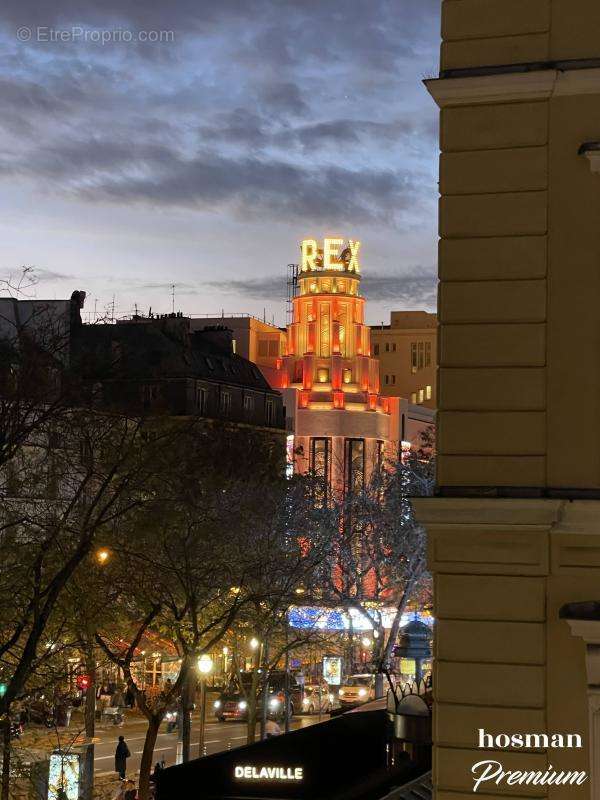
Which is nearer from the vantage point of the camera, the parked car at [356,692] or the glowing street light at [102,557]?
the glowing street light at [102,557]

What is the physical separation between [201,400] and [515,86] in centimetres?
8385

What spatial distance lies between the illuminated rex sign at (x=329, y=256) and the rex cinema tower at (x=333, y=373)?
0.10 m

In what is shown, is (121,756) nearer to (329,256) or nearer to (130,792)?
(130,792)

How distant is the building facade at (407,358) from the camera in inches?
6580

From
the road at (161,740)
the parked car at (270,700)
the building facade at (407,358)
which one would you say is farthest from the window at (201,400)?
the building facade at (407,358)

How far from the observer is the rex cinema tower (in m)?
136

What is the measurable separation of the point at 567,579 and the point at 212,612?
33.8 metres

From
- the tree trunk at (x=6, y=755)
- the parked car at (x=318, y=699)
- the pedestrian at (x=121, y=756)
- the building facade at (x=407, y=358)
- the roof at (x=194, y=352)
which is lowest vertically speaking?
the parked car at (x=318, y=699)

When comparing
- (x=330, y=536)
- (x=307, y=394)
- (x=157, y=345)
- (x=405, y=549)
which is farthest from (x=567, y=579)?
(x=307, y=394)

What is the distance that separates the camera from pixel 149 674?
70125 mm

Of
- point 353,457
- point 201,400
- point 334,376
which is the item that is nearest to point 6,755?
point 201,400

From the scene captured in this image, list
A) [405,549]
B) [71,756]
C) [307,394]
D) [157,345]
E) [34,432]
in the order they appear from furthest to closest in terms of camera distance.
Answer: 1. [307,394]
2. [157,345]
3. [405,549]
4. [71,756]
5. [34,432]

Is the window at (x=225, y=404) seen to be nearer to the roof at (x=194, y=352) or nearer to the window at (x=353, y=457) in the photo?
the roof at (x=194, y=352)

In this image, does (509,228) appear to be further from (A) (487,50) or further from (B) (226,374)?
(B) (226,374)
